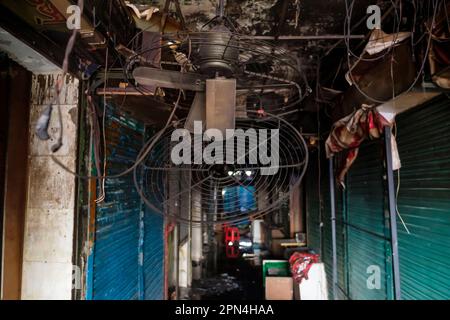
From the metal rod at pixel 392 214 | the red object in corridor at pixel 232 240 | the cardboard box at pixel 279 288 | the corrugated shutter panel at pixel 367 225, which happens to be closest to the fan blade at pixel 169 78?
the metal rod at pixel 392 214

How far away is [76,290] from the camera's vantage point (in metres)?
1.83

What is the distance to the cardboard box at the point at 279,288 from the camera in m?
4.42

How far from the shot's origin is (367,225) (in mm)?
2857

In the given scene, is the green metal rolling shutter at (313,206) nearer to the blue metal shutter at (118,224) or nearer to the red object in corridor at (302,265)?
the red object in corridor at (302,265)

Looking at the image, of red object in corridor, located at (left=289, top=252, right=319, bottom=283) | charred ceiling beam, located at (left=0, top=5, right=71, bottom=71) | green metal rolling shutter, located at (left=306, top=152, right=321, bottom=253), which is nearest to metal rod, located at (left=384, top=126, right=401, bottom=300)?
red object in corridor, located at (left=289, top=252, right=319, bottom=283)

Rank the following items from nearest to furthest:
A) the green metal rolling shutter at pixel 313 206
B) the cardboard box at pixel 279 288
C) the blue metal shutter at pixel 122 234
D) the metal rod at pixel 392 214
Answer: the metal rod at pixel 392 214, the blue metal shutter at pixel 122 234, the cardboard box at pixel 279 288, the green metal rolling shutter at pixel 313 206

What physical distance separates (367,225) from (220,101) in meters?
2.70

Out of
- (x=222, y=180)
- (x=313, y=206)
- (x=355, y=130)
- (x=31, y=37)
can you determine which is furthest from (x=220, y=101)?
(x=313, y=206)

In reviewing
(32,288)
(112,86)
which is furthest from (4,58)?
(32,288)

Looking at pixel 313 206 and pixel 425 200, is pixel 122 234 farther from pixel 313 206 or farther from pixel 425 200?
pixel 313 206

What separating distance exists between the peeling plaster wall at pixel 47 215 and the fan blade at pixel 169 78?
113 cm

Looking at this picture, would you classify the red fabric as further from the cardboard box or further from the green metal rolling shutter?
the cardboard box

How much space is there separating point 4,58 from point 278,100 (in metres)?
3.70
